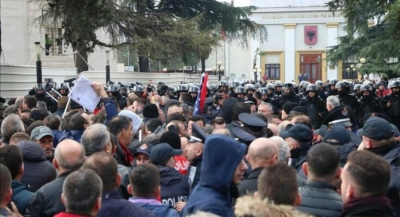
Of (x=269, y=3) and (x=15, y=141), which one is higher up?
(x=269, y=3)

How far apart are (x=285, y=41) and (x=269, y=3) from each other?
4766 mm

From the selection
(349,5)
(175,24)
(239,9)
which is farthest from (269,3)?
(349,5)

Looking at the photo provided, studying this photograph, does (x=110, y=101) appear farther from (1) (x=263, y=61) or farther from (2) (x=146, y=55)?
(1) (x=263, y=61)

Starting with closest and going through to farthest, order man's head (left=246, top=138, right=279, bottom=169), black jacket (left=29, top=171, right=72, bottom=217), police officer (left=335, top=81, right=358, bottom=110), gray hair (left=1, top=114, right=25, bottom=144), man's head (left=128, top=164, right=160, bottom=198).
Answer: man's head (left=128, top=164, right=160, bottom=198) → black jacket (left=29, top=171, right=72, bottom=217) → man's head (left=246, top=138, right=279, bottom=169) → gray hair (left=1, top=114, right=25, bottom=144) → police officer (left=335, top=81, right=358, bottom=110)

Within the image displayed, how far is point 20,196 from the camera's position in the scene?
562 centimetres

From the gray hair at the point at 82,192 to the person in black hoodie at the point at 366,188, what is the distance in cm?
167

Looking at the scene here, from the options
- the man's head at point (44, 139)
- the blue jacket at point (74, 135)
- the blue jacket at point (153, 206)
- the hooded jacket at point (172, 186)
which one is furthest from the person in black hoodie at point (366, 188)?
the blue jacket at point (74, 135)

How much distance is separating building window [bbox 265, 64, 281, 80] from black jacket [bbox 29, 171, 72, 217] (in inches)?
2840

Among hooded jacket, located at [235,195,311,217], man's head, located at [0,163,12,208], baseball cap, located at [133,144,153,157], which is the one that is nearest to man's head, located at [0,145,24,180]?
man's head, located at [0,163,12,208]

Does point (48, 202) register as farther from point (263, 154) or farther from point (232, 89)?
point (232, 89)

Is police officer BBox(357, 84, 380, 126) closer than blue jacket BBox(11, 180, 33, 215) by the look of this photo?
No

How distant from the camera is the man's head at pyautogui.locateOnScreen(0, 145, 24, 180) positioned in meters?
5.60

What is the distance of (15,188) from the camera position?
18.5ft

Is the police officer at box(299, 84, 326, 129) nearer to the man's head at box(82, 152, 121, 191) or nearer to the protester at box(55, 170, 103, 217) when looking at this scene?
the man's head at box(82, 152, 121, 191)
